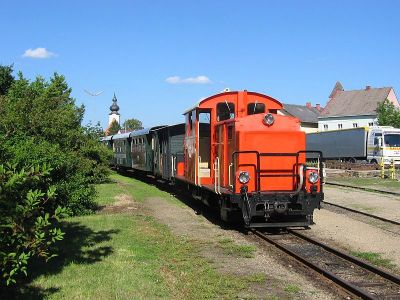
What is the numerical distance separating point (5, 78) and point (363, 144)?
2835 centimetres

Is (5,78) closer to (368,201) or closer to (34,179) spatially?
(368,201)

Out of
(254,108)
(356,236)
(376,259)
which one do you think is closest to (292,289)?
(376,259)

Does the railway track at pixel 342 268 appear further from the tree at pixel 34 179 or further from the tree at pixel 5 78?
the tree at pixel 5 78

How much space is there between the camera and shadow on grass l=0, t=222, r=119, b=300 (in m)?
6.03

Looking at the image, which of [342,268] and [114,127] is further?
[114,127]

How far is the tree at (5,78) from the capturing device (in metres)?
31.0

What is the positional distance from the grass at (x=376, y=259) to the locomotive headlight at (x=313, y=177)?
2.16 m

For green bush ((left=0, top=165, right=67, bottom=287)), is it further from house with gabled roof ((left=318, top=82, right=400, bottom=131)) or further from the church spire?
the church spire

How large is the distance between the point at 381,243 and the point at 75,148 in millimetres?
9908

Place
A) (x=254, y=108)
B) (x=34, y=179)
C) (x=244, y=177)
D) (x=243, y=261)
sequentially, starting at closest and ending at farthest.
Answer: (x=34, y=179) < (x=243, y=261) < (x=244, y=177) < (x=254, y=108)

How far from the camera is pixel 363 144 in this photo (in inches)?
1626

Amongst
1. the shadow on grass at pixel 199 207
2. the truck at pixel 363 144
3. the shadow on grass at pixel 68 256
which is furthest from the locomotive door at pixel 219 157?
the truck at pixel 363 144

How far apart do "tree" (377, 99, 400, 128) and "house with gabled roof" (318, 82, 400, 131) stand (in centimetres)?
873

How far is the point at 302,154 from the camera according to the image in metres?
11.5
